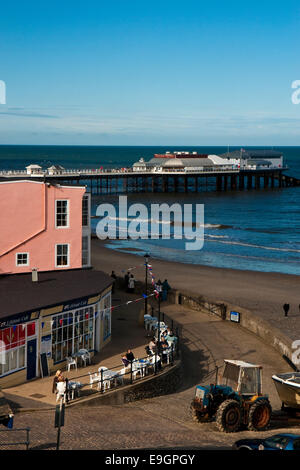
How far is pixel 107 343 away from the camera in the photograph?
965 inches

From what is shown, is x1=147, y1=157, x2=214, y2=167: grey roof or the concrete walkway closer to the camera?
the concrete walkway

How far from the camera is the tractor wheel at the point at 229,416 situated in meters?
16.7

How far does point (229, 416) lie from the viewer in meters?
16.9

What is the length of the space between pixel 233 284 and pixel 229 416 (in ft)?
82.2

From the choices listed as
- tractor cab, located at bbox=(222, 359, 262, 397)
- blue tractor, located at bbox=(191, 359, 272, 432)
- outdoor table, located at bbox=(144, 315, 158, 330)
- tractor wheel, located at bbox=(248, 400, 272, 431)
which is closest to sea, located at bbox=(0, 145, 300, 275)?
outdoor table, located at bbox=(144, 315, 158, 330)

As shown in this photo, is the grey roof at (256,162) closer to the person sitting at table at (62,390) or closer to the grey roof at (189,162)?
→ the grey roof at (189,162)

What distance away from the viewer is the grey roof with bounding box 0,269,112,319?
20.6 m

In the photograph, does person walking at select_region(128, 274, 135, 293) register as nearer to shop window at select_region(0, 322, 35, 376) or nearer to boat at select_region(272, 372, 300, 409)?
shop window at select_region(0, 322, 35, 376)

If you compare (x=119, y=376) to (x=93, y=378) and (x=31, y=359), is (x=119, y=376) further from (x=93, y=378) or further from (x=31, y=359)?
(x=31, y=359)

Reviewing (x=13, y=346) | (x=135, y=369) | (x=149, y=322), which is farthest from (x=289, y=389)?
(x=149, y=322)

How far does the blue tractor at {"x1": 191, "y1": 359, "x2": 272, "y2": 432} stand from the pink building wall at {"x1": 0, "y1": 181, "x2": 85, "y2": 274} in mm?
11120

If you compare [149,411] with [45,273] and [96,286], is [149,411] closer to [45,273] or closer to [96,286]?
[96,286]

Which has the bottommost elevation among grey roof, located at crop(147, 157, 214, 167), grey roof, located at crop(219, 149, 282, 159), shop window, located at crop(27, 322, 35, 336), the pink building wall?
shop window, located at crop(27, 322, 35, 336)
